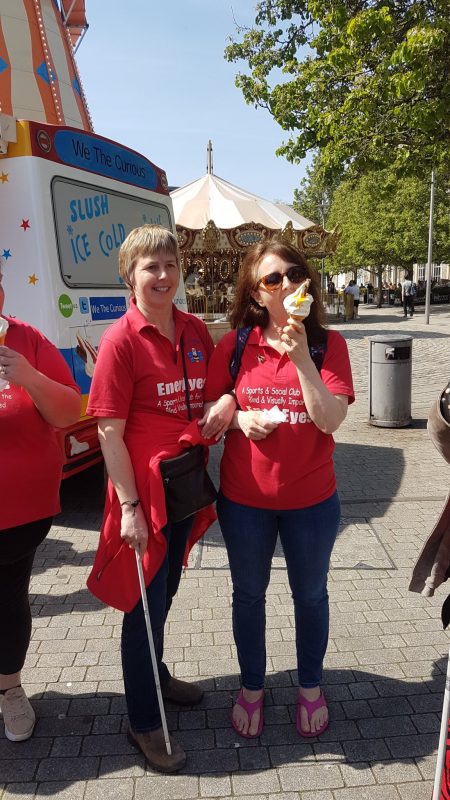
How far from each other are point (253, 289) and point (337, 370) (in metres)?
0.45

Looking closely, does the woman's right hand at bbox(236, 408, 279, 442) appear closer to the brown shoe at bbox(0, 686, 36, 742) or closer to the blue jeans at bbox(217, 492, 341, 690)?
the blue jeans at bbox(217, 492, 341, 690)

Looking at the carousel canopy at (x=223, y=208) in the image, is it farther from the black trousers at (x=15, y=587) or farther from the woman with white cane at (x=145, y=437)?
the black trousers at (x=15, y=587)

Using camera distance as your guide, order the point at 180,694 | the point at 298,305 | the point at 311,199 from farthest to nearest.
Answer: the point at 311,199 → the point at 180,694 → the point at 298,305

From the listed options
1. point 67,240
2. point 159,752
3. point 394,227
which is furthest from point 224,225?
point 394,227

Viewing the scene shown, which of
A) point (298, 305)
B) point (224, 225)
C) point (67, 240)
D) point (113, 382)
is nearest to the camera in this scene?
point (298, 305)

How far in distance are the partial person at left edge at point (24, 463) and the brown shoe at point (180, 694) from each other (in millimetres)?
589

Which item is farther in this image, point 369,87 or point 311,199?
point 311,199

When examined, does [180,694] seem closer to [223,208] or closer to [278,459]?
[278,459]

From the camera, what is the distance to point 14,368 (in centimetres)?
208

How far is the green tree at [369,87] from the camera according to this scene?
794cm

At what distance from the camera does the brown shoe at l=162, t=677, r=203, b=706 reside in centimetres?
275

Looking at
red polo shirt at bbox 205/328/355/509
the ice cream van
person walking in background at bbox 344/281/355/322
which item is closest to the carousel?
person walking in background at bbox 344/281/355/322

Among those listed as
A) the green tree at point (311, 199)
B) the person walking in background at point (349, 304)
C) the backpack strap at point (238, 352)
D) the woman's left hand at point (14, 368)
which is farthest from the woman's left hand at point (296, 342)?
the green tree at point (311, 199)

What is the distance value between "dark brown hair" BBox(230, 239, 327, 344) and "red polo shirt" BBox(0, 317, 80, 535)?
2.37 ft
